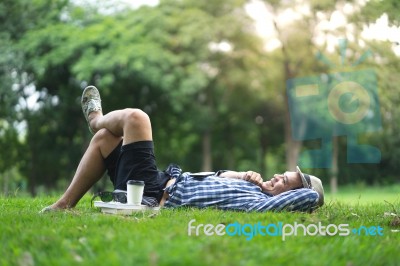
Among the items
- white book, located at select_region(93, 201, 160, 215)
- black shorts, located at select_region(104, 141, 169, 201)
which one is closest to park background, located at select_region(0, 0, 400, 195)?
black shorts, located at select_region(104, 141, 169, 201)

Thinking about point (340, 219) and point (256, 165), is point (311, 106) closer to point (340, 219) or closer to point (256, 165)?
point (256, 165)

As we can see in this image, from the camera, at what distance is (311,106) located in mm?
17703

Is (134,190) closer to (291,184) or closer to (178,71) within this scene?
(291,184)

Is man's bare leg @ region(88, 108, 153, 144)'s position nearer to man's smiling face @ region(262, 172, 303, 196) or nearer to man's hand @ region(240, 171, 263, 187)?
man's hand @ region(240, 171, 263, 187)

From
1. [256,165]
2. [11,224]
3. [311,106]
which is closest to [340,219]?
[11,224]

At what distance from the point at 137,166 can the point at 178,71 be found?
12.1 metres

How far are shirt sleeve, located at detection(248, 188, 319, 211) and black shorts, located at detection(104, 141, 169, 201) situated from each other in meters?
0.76

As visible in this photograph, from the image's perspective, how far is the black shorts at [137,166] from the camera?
12.7 ft

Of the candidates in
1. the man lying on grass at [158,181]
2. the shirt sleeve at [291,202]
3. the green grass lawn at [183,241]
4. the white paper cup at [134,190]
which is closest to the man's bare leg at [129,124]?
the man lying on grass at [158,181]

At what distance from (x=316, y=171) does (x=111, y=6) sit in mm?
10810

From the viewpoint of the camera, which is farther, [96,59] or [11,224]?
[96,59]

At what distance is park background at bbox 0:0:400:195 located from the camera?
1440 centimetres

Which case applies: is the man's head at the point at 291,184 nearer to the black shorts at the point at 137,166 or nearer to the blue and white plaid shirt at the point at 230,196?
the blue and white plaid shirt at the point at 230,196

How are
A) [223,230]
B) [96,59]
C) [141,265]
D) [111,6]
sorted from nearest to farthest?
1. [141,265]
2. [223,230]
3. [96,59]
4. [111,6]
